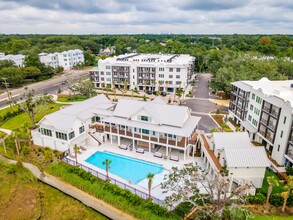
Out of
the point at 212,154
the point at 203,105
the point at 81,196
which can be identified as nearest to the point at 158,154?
the point at 212,154

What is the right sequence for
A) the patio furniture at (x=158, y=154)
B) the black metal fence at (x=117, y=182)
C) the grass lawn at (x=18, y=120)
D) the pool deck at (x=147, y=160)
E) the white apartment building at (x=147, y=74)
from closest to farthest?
the black metal fence at (x=117, y=182) < the pool deck at (x=147, y=160) < the patio furniture at (x=158, y=154) < the grass lawn at (x=18, y=120) < the white apartment building at (x=147, y=74)

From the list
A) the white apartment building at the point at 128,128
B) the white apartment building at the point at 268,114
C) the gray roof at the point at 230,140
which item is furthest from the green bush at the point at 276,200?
the white apartment building at the point at 128,128

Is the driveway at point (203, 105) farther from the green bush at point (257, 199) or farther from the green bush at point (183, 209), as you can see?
the green bush at point (183, 209)

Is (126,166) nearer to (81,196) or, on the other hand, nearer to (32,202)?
(81,196)

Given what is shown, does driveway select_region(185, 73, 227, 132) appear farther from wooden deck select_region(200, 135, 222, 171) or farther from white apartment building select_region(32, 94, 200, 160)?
white apartment building select_region(32, 94, 200, 160)

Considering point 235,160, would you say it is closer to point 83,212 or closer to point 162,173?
point 162,173

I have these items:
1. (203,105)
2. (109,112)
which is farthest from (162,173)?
(203,105)
